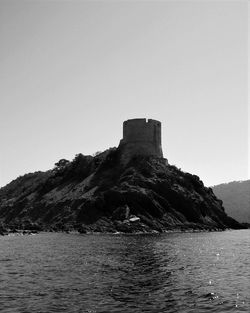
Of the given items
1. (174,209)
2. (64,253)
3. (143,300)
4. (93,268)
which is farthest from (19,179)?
(143,300)

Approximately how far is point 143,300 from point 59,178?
101m

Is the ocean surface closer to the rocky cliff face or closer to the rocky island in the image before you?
the rocky island

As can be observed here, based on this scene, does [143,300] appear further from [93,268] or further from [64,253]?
[64,253]

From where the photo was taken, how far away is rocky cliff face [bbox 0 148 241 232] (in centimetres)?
8969

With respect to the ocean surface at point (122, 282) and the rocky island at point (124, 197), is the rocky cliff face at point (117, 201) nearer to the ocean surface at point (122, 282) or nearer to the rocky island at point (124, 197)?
the rocky island at point (124, 197)

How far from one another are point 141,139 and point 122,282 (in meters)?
83.6

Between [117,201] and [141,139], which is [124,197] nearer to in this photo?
[117,201]

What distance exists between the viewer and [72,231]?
3282 inches

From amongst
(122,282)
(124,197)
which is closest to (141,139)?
(124,197)

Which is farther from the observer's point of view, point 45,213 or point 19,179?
point 19,179

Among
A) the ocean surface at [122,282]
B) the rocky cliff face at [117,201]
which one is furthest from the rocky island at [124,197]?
the ocean surface at [122,282]

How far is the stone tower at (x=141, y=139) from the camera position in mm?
109938

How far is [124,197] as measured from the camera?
9262 cm

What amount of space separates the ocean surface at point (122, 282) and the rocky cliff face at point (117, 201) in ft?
142
